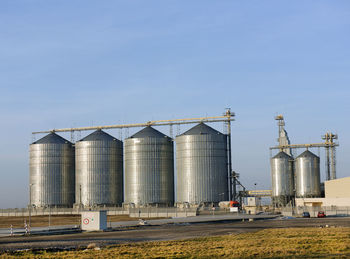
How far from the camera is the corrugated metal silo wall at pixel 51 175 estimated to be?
422ft

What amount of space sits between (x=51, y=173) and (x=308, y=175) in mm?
64048

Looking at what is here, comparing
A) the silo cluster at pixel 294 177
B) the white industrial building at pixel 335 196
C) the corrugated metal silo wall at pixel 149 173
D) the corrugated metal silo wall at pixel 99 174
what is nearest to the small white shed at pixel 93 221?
the corrugated metal silo wall at pixel 149 173

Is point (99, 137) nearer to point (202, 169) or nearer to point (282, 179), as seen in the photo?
point (202, 169)

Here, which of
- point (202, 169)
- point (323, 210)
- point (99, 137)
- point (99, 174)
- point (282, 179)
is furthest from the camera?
point (282, 179)

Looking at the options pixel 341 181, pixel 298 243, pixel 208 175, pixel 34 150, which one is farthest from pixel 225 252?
pixel 34 150

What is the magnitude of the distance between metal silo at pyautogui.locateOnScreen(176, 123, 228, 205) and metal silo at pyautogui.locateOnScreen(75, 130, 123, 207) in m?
17.2

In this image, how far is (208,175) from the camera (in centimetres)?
11381

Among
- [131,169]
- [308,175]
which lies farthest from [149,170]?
[308,175]

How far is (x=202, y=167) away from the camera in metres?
114

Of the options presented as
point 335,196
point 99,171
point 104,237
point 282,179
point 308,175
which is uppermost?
point 99,171

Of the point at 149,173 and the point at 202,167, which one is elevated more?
the point at 202,167

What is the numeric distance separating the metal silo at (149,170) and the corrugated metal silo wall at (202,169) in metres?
4.69

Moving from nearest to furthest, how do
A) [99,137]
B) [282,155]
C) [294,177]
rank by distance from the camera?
1. [99,137]
2. [294,177]
3. [282,155]

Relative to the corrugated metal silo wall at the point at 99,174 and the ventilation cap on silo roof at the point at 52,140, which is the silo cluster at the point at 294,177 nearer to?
the corrugated metal silo wall at the point at 99,174
